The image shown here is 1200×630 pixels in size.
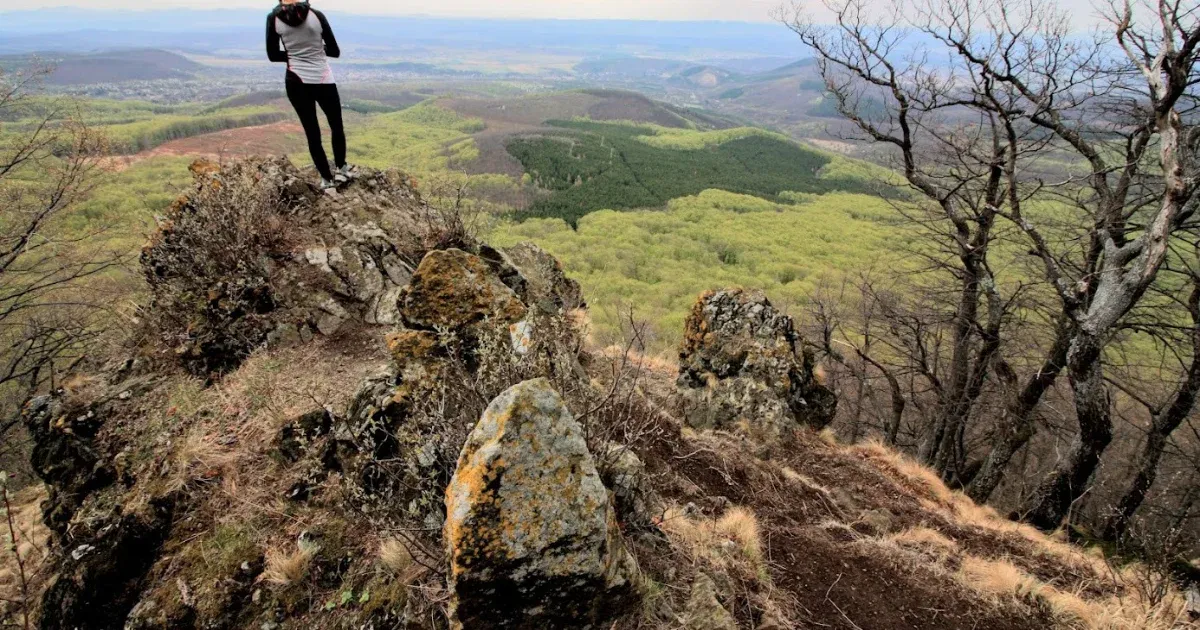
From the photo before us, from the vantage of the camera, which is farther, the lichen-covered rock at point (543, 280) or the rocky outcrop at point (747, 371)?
the rocky outcrop at point (747, 371)

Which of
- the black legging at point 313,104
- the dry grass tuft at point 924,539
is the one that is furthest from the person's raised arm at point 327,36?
the dry grass tuft at point 924,539

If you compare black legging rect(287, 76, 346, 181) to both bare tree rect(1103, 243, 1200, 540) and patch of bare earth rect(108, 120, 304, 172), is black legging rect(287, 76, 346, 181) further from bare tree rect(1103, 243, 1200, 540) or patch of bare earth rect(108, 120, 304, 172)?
patch of bare earth rect(108, 120, 304, 172)

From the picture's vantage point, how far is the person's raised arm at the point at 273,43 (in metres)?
6.46

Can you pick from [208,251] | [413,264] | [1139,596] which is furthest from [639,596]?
[208,251]

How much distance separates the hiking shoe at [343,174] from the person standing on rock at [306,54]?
0.87 meters

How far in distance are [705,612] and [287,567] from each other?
2654 mm

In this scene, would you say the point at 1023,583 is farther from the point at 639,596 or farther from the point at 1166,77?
the point at 1166,77

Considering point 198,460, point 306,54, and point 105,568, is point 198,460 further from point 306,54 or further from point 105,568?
point 306,54

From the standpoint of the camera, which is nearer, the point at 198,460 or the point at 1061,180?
the point at 198,460

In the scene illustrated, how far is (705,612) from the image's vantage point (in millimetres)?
3369

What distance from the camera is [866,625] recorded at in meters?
4.14

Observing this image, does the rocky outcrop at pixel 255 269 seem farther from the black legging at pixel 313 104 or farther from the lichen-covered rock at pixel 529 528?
the lichen-covered rock at pixel 529 528

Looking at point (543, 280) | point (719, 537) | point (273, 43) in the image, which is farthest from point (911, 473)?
point (273, 43)

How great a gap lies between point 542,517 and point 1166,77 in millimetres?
9214
